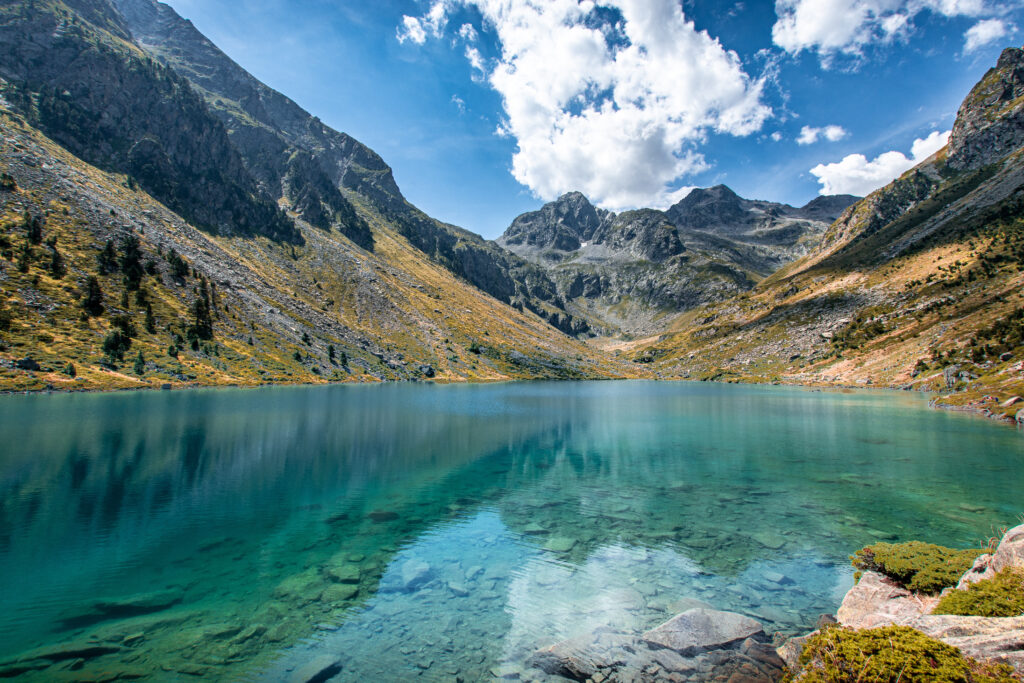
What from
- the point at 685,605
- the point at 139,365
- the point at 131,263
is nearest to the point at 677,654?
the point at 685,605

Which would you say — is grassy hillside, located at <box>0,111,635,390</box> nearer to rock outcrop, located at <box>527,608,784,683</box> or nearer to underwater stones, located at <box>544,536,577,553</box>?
underwater stones, located at <box>544,536,577,553</box>

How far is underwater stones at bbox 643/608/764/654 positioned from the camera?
13.9 meters

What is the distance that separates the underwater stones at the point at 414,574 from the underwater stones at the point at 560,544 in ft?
21.1

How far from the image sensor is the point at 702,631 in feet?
47.5

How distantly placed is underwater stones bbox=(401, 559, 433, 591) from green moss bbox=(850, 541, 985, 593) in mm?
18233

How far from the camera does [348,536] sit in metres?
23.9

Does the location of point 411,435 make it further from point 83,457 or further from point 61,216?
point 61,216

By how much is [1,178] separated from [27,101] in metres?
73.9

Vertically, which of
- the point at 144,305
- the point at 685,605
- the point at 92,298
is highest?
the point at 144,305

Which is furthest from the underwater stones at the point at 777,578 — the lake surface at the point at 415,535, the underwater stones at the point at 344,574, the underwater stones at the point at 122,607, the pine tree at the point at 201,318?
the pine tree at the point at 201,318

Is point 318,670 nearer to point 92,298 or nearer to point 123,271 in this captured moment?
point 92,298

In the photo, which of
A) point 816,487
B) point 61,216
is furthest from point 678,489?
point 61,216

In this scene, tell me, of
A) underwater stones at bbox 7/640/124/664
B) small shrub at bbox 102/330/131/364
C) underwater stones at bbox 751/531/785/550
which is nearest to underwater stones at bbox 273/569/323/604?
underwater stones at bbox 7/640/124/664

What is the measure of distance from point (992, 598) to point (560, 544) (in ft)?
54.0
